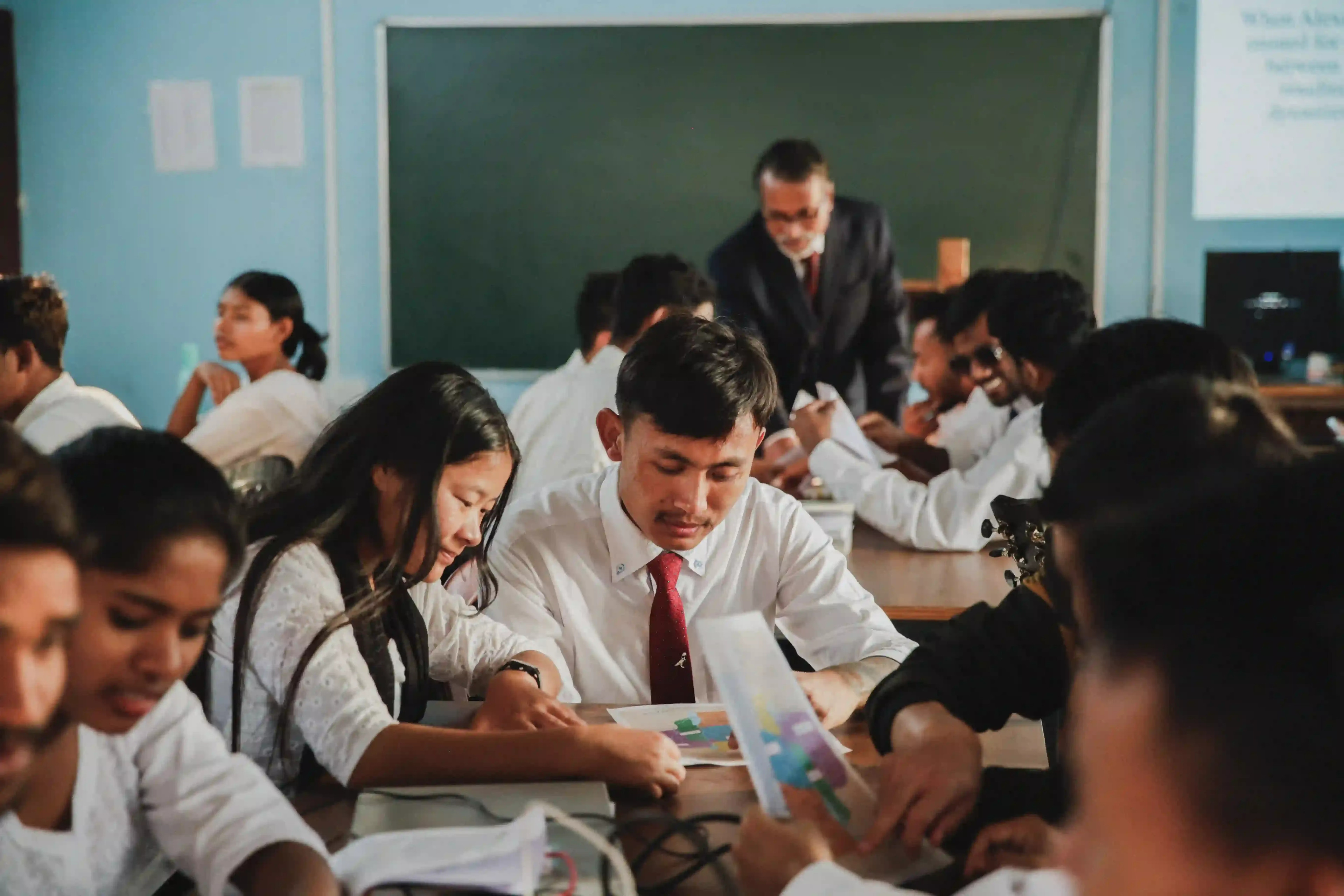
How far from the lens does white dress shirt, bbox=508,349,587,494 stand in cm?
322

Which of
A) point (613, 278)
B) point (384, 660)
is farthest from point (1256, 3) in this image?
point (384, 660)

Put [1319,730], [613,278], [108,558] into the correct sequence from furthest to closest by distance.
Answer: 1. [613,278]
2. [108,558]
3. [1319,730]

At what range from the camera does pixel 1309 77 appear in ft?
15.1

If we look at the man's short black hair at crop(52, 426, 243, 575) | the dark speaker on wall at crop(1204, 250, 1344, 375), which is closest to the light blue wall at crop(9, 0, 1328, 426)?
the dark speaker on wall at crop(1204, 250, 1344, 375)

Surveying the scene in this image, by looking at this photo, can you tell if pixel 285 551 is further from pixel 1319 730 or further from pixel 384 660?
pixel 1319 730

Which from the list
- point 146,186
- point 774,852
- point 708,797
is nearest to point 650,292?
point 708,797

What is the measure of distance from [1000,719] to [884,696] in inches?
5.5

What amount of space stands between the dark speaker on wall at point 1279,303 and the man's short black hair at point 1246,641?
14.5 ft

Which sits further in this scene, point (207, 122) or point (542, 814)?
point (207, 122)

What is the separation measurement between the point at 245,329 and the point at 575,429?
53.2 inches

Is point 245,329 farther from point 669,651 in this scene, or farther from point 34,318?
point 669,651

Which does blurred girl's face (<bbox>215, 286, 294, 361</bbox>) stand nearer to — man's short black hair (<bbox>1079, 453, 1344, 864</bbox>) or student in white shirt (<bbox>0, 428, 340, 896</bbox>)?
student in white shirt (<bbox>0, 428, 340, 896</bbox>)

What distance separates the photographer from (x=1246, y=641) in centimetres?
48

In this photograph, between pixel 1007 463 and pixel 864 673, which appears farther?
pixel 1007 463
